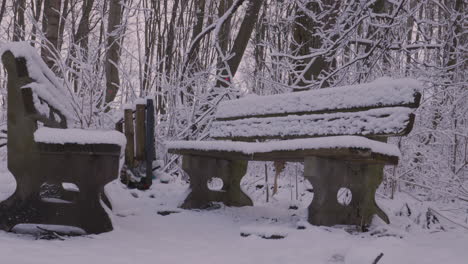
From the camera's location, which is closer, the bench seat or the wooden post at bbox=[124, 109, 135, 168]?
the bench seat

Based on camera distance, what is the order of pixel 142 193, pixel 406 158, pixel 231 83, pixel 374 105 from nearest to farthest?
pixel 374 105, pixel 142 193, pixel 406 158, pixel 231 83

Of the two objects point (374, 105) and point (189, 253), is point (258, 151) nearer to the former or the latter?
point (374, 105)

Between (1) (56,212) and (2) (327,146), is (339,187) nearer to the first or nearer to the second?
(2) (327,146)

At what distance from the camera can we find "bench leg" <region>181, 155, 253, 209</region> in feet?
14.5

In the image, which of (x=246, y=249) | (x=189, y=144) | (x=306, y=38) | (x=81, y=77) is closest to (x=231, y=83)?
(x=306, y=38)

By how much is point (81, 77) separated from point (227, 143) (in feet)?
7.53

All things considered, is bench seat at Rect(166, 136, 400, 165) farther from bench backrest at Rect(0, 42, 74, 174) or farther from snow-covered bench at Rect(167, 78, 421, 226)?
bench backrest at Rect(0, 42, 74, 174)

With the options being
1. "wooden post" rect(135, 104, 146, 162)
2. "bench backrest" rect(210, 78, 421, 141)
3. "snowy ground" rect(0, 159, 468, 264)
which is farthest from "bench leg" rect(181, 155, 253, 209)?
"wooden post" rect(135, 104, 146, 162)

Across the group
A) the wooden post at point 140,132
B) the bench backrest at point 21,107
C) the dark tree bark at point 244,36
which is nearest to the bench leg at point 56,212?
the bench backrest at point 21,107

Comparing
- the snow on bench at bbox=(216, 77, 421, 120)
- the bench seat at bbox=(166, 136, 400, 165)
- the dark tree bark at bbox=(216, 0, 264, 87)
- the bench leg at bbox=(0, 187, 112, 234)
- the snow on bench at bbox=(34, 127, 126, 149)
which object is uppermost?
the dark tree bark at bbox=(216, 0, 264, 87)

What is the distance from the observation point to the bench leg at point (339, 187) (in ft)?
11.1

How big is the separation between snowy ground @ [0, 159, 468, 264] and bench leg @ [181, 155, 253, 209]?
7.1 inches

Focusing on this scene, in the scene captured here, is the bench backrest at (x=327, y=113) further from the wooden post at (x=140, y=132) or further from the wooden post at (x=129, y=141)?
the wooden post at (x=129, y=141)

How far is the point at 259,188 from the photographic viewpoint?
21.6 feet
